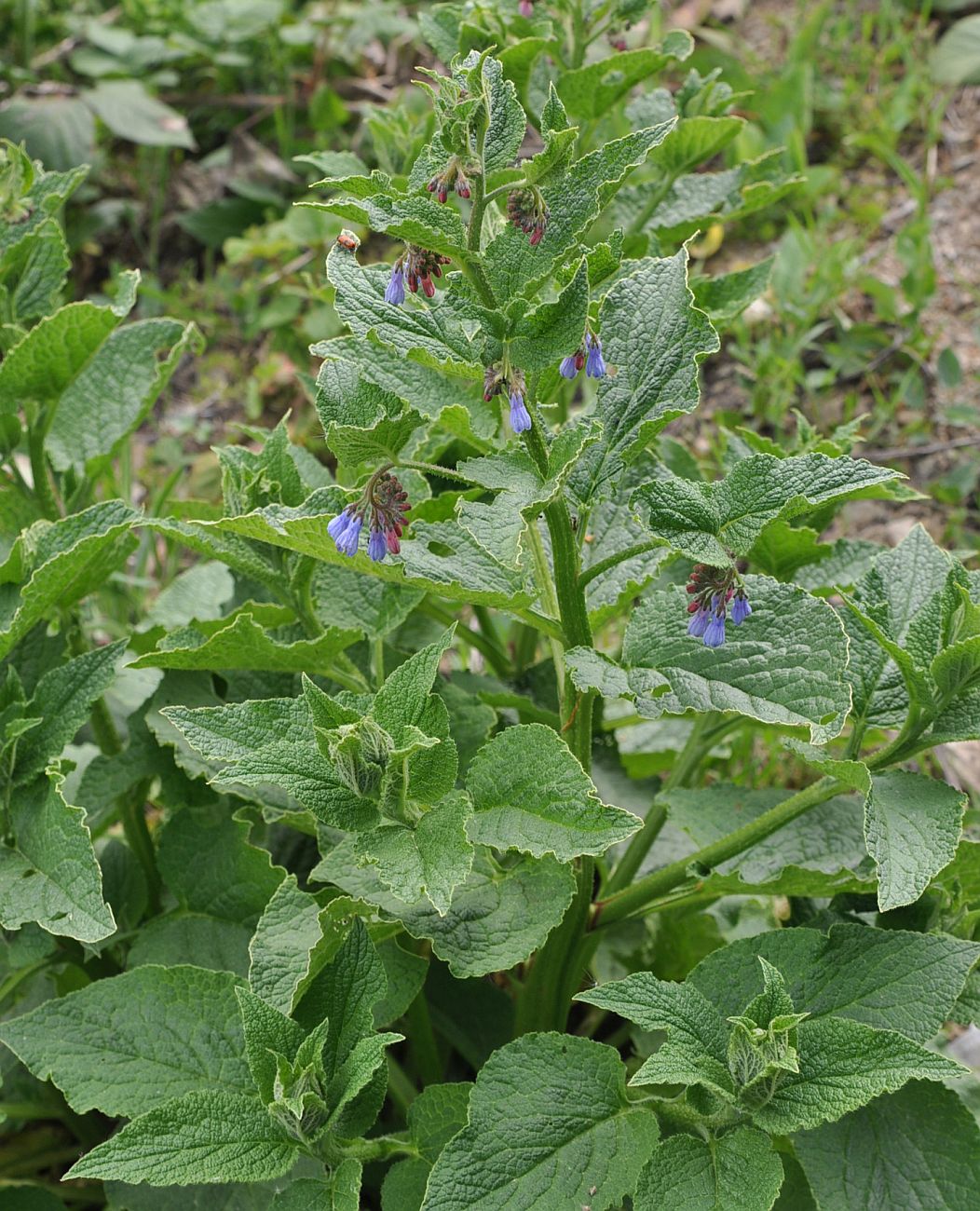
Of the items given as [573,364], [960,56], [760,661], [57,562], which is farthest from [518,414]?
[960,56]

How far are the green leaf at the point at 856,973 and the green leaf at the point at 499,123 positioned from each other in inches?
43.4

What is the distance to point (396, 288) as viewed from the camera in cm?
161

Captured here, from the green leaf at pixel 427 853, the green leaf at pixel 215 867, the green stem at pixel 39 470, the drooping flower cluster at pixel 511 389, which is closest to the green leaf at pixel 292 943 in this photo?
the green leaf at pixel 427 853

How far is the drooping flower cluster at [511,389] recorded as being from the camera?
152cm

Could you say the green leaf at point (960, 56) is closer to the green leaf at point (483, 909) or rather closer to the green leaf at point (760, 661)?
the green leaf at point (760, 661)

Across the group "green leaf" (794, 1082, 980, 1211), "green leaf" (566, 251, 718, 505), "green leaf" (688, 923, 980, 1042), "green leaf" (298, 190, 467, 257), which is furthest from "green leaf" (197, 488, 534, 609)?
"green leaf" (794, 1082, 980, 1211)

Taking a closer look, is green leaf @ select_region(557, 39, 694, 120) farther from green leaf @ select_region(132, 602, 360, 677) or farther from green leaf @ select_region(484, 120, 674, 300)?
green leaf @ select_region(132, 602, 360, 677)

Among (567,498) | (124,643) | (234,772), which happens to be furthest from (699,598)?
(124,643)

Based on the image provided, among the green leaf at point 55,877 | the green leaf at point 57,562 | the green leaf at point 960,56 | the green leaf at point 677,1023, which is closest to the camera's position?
the green leaf at point 677,1023

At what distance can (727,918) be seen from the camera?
238cm

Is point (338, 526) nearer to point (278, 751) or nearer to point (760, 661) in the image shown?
point (278, 751)

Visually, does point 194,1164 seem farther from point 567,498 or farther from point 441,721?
point 567,498

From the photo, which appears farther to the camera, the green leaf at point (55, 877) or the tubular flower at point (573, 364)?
the green leaf at point (55, 877)

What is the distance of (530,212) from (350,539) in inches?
18.0
